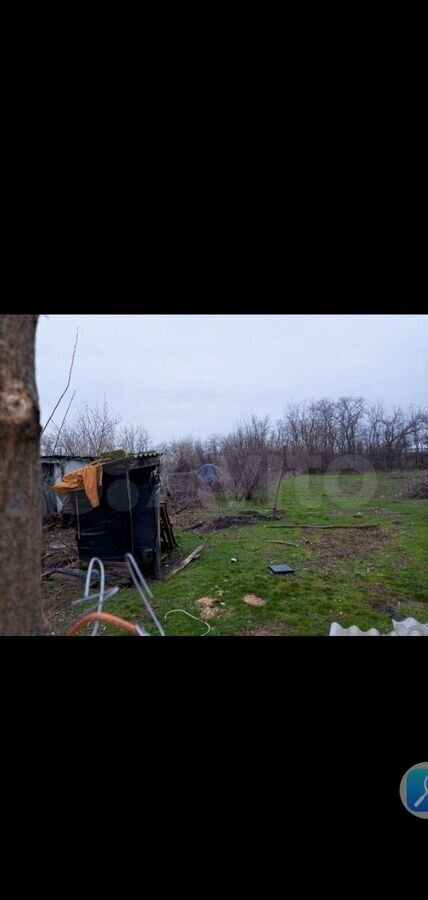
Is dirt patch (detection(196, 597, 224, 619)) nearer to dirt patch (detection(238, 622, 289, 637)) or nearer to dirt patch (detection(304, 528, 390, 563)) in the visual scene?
dirt patch (detection(238, 622, 289, 637))

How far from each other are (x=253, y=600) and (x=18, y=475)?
8.92 ft

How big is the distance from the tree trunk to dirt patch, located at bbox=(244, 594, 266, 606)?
2413mm

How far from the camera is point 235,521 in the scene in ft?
21.6

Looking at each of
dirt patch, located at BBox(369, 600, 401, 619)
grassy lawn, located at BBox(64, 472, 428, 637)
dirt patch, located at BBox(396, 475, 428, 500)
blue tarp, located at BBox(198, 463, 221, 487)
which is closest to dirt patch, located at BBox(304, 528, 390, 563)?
grassy lawn, located at BBox(64, 472, 428, 637)

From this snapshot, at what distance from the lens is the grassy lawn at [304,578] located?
2.61 meters

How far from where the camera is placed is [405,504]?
294 inches

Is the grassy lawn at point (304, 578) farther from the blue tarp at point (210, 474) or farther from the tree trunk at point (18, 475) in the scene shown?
the tree trunk at point (18, 475)

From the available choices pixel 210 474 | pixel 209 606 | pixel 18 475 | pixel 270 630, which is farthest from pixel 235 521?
pixel 18 475

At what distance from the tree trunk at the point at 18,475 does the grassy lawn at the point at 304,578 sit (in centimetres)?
170
